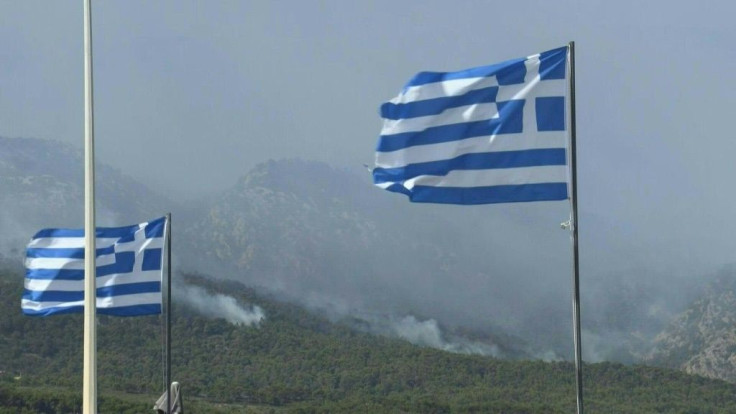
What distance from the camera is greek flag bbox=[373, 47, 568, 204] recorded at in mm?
24875

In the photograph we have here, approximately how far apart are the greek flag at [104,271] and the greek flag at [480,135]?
1575cm

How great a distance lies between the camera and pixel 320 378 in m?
187

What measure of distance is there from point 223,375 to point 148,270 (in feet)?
478

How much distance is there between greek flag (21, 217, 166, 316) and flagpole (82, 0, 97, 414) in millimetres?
10977

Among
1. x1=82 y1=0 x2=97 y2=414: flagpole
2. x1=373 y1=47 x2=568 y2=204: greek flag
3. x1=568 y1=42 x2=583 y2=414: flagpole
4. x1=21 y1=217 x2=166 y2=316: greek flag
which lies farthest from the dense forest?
x1=568 y1=42 x2=583 y2=414: flagpole

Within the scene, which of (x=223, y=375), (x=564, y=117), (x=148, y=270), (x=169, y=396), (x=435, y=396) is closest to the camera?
(x=564, y=117)

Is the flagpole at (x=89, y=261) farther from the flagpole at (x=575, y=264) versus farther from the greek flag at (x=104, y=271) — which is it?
the greek flag at (x=104, y=271)

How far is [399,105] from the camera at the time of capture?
85.4 feet

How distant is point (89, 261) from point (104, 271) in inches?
493

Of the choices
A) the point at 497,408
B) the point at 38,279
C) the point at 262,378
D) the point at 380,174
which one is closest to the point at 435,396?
the point at 497,408

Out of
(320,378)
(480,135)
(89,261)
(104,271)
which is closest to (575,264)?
(480,135)

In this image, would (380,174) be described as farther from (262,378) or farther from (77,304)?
(262,378)

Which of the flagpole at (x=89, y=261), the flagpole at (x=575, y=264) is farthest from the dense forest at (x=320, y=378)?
the flagpole at (x=575, y=264)

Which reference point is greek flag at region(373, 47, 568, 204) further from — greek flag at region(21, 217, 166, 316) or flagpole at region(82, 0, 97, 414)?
greek flag at region(21, 217, 166, 316)
